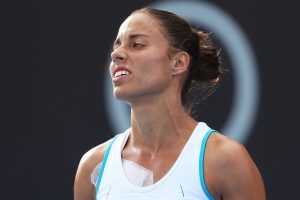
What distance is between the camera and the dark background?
3.99 m

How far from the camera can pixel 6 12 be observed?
436cm

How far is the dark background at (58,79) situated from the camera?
13.1ft

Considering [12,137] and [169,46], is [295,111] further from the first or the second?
[12,137]

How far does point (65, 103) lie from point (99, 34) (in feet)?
1.50

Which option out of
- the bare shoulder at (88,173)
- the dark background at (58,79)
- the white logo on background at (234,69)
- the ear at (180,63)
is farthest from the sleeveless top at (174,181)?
the dark background at (58,79)

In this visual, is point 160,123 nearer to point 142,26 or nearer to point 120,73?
point 120,73

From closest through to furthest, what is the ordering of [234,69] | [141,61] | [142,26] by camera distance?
1. [141,61]
2. [142,26]
3. [234,69]

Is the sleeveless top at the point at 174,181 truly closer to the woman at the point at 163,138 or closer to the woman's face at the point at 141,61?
the woman at the point at 163,138

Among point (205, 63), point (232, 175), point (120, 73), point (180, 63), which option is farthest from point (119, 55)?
point (232, 175)

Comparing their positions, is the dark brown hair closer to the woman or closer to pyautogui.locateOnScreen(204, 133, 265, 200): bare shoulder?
the woman

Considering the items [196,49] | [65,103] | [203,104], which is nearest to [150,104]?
[196,49]

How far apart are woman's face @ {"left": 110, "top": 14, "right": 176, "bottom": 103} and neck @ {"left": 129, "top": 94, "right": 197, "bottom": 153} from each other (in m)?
0.05

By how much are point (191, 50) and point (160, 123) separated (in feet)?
A: 1.19

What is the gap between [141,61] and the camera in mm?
2721
